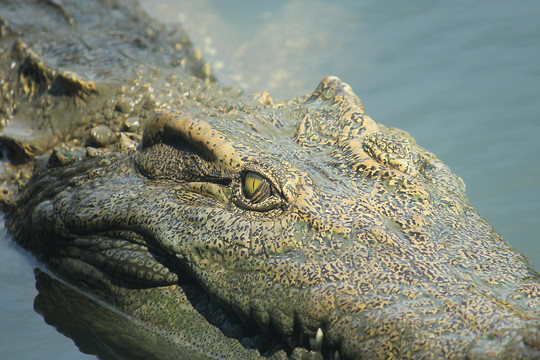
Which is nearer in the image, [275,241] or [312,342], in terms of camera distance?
[312,342]

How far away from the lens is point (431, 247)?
10.3 feet

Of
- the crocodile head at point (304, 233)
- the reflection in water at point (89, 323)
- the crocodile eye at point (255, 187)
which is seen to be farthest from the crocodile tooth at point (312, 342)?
the reflection in water at point (89, 323)

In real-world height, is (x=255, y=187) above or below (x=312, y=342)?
above

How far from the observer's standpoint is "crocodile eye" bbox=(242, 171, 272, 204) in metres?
3.43

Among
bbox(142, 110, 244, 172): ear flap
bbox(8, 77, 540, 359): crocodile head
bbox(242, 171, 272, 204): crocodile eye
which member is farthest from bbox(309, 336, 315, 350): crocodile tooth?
bbox(142, 110, 244, 172): ear flap

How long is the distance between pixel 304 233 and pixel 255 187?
45 centimetres

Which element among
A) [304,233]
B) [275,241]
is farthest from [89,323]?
[304,233]

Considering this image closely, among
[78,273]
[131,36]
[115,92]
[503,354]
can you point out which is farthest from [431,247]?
[131,36]

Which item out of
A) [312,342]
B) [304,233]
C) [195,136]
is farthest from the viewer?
[195,136]

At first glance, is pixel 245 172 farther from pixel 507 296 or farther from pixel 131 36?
pixel 131 36

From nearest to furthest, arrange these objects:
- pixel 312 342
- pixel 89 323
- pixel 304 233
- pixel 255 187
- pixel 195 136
Result: pixel 312 342
pixel 304 233
pixel 255 187
pixel 195 136
pixel 89 323

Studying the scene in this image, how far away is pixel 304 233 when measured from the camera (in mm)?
3215

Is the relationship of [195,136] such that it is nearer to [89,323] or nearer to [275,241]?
[275,241]

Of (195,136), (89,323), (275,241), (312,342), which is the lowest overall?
(89,323)
